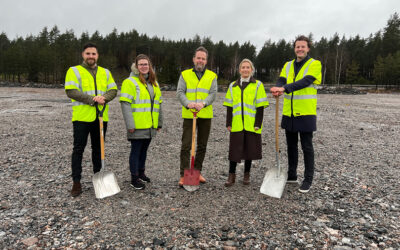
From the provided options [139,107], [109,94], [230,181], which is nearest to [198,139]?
[230,181]

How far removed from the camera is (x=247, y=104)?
4.81 meters

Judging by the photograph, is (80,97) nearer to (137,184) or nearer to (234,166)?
(137,184)

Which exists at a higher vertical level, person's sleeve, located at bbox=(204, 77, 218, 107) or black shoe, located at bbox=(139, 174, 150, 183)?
person's sleeve, located at bbox=(204, 77, 218, 107)

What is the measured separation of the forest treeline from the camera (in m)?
57.9

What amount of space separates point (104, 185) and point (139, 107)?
154 cm

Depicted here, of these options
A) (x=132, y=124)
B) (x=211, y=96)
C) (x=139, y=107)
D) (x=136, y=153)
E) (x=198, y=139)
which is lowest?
(x=136, y=153)

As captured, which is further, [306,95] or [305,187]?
[305,187]

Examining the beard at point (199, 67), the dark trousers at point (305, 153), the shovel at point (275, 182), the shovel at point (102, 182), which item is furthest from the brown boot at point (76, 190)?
the dark trousers at point (305, 153)

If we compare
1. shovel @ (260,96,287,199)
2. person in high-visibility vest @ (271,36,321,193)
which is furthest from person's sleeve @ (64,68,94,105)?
shovel @ (260,96,287,199)

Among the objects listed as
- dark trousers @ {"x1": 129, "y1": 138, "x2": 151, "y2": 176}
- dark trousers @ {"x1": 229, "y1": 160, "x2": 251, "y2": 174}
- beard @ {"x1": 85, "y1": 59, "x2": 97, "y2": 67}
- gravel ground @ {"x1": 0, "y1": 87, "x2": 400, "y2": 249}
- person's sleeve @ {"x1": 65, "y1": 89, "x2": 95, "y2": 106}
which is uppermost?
beard @ {"x1": 85, "y1": 59, "x2": 97, "y2": 67}

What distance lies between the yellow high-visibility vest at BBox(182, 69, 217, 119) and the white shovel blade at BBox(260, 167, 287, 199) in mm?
1672

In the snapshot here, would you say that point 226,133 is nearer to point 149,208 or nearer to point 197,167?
point 197,167

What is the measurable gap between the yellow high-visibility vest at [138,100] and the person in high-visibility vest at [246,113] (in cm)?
161

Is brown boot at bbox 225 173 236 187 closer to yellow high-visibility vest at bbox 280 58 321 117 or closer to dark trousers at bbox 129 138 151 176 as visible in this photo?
yellow high-visibility vest at bbox 280 58 321 117
